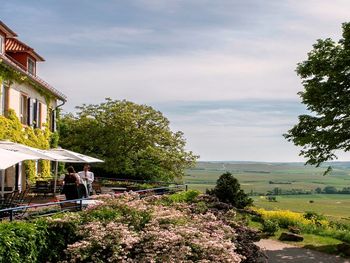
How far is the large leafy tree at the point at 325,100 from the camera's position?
2277 cm

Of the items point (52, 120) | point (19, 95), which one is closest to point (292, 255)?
point (19, 95)

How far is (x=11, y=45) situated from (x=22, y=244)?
2229 cm

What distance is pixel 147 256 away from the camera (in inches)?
478

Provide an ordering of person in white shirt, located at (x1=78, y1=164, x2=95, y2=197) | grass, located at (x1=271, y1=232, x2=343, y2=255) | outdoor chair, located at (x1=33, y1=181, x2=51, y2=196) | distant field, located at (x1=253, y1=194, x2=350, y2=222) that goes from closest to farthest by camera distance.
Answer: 1. person in white shirt, located at (x1=78, y1=164, x2=95, y2=197)
2. grass, located at (x1=271, y1=232, x2=343, y2=255)
3. outdoor chair, located at (x1=33, y1=181, x2=51, y2=196)
4. distant field, located at (x1=253, y1=194, x2=350, y2=222)

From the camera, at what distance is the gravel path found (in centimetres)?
1961

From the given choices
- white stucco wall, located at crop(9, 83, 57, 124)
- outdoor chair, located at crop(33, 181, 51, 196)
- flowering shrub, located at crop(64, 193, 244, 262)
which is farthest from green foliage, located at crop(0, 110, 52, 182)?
flowering shrub, located at crop(64, 193, 244, 262)

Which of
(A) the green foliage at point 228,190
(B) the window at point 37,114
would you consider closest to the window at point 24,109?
(B) the window at point 37,114

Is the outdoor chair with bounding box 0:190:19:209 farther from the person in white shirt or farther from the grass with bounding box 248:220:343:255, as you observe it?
the grass with bounding box 248:220:343:255

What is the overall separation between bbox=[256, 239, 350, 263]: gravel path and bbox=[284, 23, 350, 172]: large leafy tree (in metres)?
4.71

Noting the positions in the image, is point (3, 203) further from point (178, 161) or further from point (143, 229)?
point (178, 161)

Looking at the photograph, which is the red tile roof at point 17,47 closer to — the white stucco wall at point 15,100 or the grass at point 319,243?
the white stucco wall at point 15,100

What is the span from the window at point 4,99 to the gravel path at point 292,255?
1499 cm

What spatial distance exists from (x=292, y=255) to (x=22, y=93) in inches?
706

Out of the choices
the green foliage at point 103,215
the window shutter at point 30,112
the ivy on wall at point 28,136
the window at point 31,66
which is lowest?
the green foliage at point 103,215
